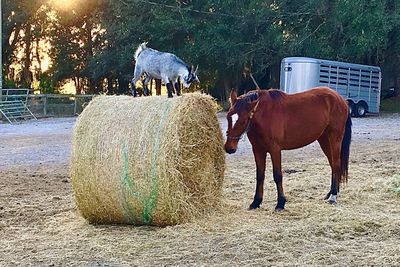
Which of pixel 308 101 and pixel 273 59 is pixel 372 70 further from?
pixel 308 101

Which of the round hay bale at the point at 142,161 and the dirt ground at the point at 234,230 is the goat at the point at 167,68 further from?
the dirt ground at the point at 234,230

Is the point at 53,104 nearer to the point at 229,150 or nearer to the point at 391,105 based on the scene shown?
the point at 391,105

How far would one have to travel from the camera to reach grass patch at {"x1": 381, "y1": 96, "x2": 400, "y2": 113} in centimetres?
2375

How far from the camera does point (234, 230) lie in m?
5.13

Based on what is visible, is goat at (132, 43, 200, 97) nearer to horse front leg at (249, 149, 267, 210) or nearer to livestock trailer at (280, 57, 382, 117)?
horse front leg at (249, 149, 267, 210)

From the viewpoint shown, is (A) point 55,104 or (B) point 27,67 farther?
(B) point 27,67

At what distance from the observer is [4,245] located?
4762 millimetres

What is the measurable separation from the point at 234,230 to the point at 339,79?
55.5 feet

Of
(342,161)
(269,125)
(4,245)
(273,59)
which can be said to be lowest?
(4,245)

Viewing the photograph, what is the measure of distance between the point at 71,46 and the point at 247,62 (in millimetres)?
8868

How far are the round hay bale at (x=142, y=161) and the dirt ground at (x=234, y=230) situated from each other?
0.57 feet

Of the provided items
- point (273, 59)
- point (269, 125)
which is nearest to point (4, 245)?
point (269, 125)

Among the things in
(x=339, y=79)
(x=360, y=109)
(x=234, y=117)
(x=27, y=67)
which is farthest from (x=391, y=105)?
(x=234, y=117)

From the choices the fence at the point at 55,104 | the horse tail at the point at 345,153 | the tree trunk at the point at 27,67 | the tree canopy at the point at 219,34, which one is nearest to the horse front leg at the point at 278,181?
the horse tail at the point at 345,153
